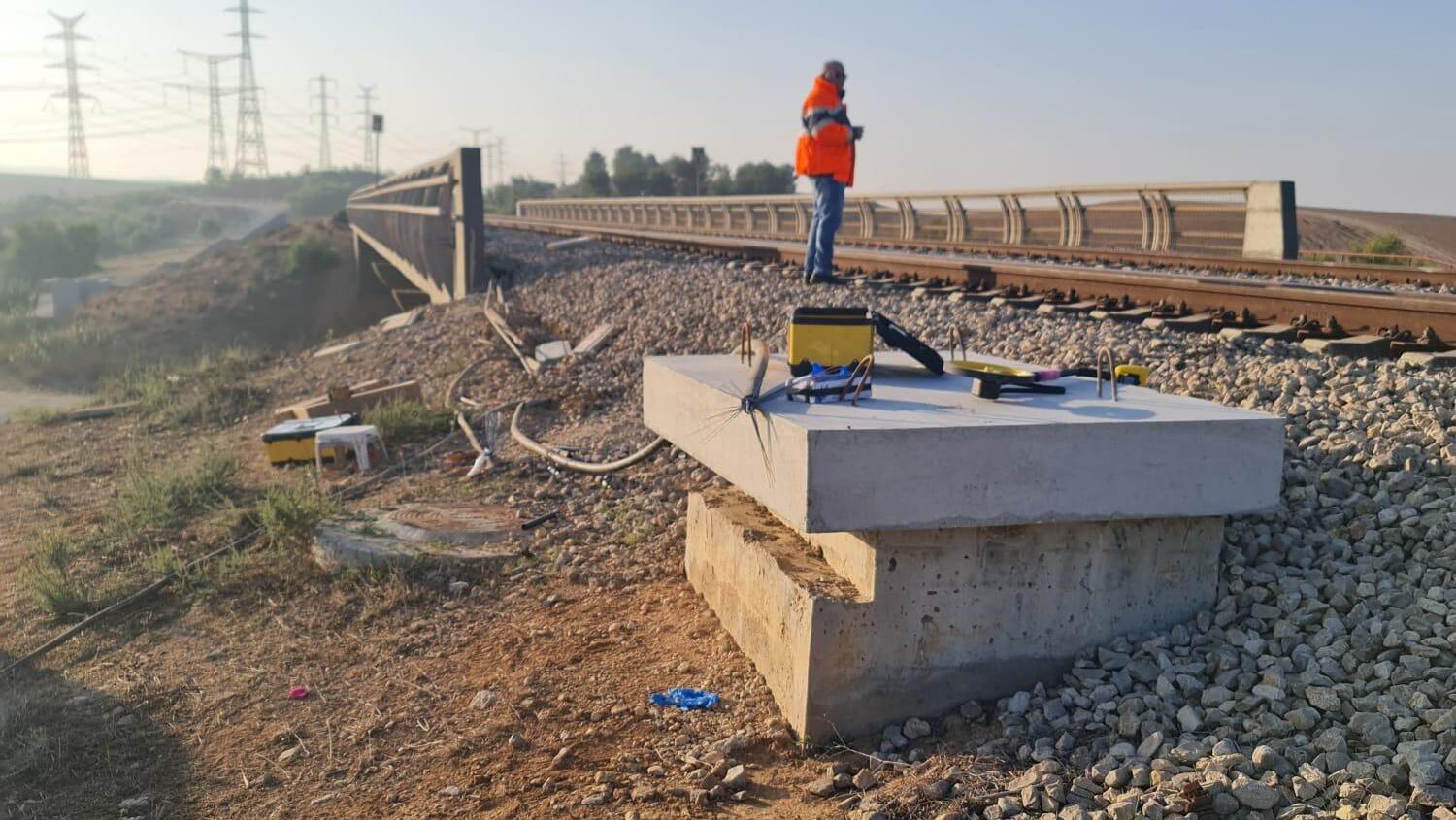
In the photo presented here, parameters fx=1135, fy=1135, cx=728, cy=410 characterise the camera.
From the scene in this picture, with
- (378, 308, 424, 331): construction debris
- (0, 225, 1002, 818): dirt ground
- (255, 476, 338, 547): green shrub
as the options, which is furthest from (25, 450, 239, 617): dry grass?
(378, 308, 424, 331): construction debris

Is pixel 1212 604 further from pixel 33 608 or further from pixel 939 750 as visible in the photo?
pixel 33 608

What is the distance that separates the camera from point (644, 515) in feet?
22.4

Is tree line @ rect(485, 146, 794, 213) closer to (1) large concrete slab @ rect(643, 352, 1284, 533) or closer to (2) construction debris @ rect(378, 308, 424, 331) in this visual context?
(2) construction debris @ rect(378, 308, 424, 331)

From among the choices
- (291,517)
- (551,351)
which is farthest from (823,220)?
(291,517)

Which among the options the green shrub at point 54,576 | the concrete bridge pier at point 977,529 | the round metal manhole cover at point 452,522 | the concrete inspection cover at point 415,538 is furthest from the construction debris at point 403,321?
the concrete bridge pier at point 977,529

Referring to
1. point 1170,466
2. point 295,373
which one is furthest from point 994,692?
point 295,373

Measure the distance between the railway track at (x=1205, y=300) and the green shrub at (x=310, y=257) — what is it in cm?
3236

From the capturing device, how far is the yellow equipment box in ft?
16.1

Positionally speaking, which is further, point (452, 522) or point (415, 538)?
point (452, 522)

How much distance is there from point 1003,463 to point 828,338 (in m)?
1.27

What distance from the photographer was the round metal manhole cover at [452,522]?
6.78 metres

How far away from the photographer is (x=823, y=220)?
34.3 feet

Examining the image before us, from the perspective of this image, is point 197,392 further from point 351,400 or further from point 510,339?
point 351,400

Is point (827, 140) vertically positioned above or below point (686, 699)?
above
